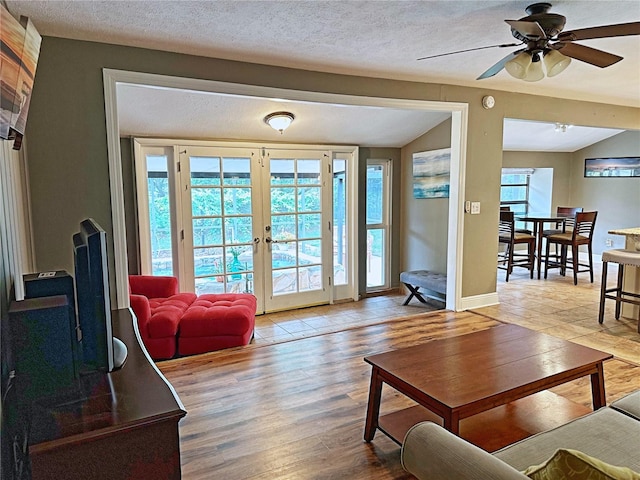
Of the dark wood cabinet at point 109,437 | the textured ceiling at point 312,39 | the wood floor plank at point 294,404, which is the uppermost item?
the textured ceiling at point 312,39

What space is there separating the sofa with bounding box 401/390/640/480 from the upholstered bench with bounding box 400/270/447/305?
311 cm

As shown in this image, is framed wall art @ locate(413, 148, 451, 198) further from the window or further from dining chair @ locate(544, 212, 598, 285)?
the window

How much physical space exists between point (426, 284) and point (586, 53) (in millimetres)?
3102

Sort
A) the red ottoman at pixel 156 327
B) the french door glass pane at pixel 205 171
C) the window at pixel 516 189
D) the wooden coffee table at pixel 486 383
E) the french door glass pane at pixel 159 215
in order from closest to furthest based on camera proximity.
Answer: the wooden coffee table at pixel 486 383, the red ottoman at pixel 156 327, the french door glass pane at pixel 159 215, the french door glass pane at pixel 205 171, the window at pixel 516 189

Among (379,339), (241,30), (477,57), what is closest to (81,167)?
(241,30)

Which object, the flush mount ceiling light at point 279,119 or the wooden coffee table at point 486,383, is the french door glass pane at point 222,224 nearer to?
the flush mount ceiling light at point 279,119

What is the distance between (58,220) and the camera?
108 inches

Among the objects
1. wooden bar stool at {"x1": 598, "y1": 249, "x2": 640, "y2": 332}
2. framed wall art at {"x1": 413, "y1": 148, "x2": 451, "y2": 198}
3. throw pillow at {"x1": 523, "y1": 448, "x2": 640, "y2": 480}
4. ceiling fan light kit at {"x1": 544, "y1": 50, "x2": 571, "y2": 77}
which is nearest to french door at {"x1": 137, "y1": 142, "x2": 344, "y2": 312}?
framed wall art at {"x1": 413, "y1": 148, "x2": 451, "y2": 198}

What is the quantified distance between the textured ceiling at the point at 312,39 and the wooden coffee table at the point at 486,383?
182 centimetres

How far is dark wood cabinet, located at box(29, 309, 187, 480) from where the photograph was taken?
3.40 ft

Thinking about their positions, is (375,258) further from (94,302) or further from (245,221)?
(94,302)

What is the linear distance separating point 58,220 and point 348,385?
212 cm

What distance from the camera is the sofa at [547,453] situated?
0.95 meters

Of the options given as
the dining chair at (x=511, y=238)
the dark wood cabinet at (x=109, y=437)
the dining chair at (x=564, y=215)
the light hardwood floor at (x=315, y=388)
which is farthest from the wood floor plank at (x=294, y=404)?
the dining chair at (x=564, y=215)
